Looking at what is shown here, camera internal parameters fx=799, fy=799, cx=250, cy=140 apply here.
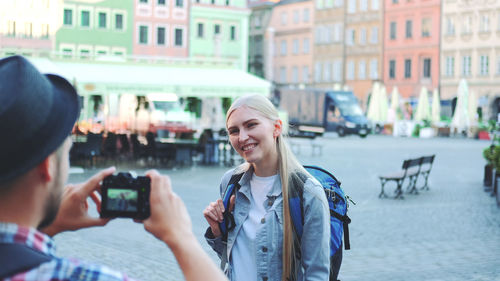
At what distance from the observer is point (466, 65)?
56.8 meters

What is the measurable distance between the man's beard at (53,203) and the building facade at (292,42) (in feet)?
233

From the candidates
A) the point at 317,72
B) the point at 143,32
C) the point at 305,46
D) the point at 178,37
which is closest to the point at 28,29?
the point at 143,32

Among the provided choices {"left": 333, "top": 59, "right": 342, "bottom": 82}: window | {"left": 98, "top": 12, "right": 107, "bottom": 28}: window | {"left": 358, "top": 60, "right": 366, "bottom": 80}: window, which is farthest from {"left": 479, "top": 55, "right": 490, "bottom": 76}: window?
{"left": 98, "top": 12, "right": 107, "bottom": 28}: window

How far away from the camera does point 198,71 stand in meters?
20.9

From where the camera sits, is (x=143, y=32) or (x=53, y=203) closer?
(x=53, y=203)

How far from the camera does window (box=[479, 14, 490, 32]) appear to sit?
5488 centimetres

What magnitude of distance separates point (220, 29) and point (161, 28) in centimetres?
572

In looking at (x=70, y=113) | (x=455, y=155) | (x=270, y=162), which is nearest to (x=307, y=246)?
(x=270, y=162)

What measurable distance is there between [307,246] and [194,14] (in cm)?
5613

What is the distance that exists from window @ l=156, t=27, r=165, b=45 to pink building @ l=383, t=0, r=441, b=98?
748 inches

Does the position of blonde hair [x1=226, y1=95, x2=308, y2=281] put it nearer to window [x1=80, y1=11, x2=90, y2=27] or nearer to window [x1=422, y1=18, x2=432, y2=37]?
window [x1=80, y1=11, x2=90, y2=27]

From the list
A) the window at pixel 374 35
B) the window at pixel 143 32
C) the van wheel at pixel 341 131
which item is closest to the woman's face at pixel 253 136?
the van wheel at pixel 341 131

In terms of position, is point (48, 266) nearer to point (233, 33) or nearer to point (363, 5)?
point (233, 33)

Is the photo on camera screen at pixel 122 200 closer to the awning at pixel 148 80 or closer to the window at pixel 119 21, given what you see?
the awning at pixel 148 80
